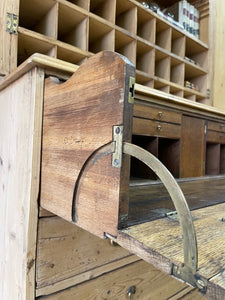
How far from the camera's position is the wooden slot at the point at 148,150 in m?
1.14

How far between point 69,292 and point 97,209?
43 centimetres

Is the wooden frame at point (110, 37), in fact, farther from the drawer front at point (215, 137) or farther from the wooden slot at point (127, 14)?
the drawer front at point (215, 137)

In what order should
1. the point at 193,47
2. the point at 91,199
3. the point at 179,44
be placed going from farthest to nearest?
the point at 193,47, the point at 179,44, the point at 91,199

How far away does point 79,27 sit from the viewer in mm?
1450

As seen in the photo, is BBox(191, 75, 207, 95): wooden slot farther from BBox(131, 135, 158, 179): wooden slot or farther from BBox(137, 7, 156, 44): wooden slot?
BBox(131, 135, 158, 179): wooden slot

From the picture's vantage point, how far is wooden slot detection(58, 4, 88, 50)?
1.36 m

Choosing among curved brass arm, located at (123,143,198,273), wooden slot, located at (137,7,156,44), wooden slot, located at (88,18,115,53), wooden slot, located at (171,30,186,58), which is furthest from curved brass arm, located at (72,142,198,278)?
wooden slot, located at (171,30,186,58)

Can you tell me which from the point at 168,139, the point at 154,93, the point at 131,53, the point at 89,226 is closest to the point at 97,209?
the point at 89,226

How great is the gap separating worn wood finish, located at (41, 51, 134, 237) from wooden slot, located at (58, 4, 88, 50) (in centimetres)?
95

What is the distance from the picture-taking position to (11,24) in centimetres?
112

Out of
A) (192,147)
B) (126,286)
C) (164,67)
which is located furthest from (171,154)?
(164,67)

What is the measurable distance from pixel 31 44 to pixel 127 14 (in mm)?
830

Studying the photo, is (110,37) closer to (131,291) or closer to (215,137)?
(215,137)

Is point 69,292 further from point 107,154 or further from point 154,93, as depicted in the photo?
point 154,93
